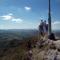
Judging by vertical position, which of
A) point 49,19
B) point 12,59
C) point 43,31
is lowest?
point 12,59

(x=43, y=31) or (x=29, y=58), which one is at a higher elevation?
(x=43, y=31)

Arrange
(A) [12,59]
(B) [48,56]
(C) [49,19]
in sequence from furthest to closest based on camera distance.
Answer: (C) [49,19], (A) [12,59], (B) [48,56]

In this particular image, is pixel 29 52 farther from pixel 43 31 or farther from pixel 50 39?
pixel 43 31

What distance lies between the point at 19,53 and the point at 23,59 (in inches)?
33.6

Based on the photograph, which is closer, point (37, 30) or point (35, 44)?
point (35, 44)

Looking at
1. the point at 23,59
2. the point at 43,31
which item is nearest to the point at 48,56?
the point at 23,59

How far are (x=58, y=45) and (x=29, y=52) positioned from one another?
195 centimetres

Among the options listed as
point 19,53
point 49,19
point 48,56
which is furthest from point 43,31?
point 48,56

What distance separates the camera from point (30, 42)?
481 inches

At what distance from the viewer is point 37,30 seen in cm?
1443

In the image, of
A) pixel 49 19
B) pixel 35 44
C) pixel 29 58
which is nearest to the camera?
pixel 29 58

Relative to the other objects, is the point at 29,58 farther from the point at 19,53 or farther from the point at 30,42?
the point at 30,42

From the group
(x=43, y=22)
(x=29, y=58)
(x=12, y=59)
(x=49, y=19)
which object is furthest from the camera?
(x=43, y=22)

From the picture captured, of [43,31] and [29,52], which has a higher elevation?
[43,31]
